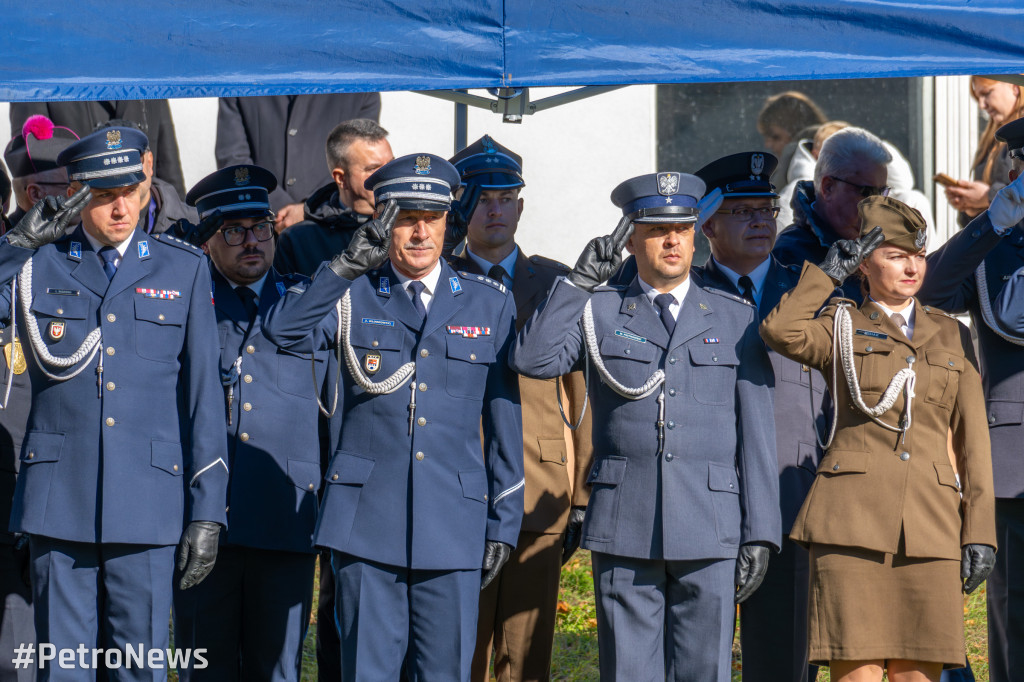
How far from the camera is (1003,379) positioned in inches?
203

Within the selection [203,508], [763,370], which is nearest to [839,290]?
[763,370]

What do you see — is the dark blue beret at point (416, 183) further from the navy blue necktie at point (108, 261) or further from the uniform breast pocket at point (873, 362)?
the uniform breast pocket at point (873, 362)

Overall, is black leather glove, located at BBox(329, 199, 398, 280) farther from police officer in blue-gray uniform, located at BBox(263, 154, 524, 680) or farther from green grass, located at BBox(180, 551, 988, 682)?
green grass, located at BBox(180, 551, 988, 682)

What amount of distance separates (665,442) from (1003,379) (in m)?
1.49

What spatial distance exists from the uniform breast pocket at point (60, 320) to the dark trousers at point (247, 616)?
0.97 metres

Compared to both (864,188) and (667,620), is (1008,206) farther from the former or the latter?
(667,620)

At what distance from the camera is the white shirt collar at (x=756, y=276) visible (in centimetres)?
515

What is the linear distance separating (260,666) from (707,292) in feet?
6.71

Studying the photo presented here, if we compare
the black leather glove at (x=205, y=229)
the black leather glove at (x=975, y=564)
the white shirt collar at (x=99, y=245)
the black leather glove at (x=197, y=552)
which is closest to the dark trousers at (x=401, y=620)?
the black leather glove at (x=197, y=552)

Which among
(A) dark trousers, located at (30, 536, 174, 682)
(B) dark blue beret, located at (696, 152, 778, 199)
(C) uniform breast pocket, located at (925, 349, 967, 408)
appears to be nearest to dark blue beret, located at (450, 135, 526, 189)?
(B) dark blue beret, located at (696, 152, 778, 199)

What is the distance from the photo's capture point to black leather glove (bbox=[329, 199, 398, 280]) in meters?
4.37

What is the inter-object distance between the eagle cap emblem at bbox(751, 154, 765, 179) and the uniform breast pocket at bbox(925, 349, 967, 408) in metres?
0.97

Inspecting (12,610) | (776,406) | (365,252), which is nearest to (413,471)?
(365,252)

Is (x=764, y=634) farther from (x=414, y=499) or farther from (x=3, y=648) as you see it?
(x=3, y=648)
